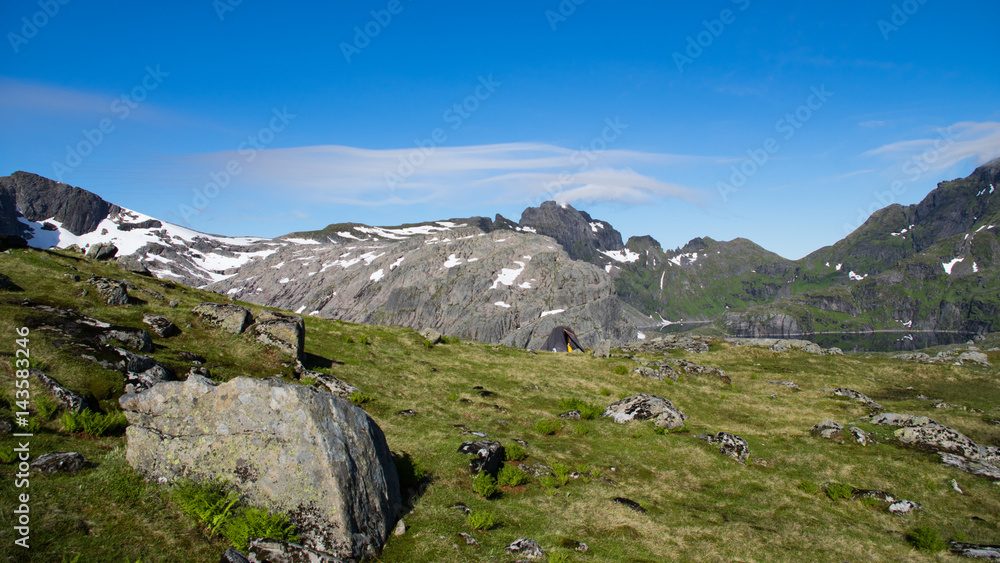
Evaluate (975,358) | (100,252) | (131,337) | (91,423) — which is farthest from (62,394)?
(975,358)

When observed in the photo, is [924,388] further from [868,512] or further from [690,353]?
[868,512]

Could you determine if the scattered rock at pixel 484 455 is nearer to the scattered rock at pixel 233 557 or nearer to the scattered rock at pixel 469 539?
the scattered rock at pixel 469 539

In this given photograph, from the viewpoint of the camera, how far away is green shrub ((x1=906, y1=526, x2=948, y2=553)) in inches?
688

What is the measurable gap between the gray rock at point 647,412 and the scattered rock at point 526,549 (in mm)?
18159

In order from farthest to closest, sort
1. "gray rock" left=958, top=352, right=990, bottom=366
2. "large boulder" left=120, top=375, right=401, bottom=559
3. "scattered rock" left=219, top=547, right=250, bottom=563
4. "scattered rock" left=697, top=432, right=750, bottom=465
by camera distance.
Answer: "gray rock" left=958, top=352, right=990, bottom=366, "scattered rock" left=697, top=432, right=750, bottom=465, "large boulder" left=120, top=375, right=401, bottom=559, "scattered rock" left=219, top=547, right=250, bottom=563

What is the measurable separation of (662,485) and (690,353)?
44.4 m

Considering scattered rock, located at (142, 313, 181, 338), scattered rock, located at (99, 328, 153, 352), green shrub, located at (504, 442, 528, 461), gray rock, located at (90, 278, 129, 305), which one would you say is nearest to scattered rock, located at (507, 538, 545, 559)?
green shrub, located at (504, 442, 528, 461)

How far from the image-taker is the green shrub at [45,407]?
1345 centimetres

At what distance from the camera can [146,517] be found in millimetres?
10711

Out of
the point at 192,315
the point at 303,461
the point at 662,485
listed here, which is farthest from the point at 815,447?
the point at 192,315

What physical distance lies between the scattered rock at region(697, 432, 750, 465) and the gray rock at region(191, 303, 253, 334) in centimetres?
2903

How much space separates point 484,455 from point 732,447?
15.6 metres

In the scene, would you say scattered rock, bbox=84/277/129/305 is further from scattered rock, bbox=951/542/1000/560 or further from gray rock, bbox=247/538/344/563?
scattered rock, bbox=951/542/1000/560

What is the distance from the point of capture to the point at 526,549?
1350 centimetres
